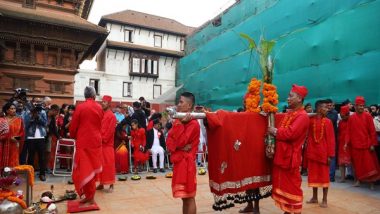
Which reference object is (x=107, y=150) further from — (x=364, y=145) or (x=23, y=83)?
(x=23, y=83)

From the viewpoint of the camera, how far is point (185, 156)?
12.1ft

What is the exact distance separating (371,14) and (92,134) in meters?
8.01

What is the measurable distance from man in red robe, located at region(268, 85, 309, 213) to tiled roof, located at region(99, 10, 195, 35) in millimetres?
26212

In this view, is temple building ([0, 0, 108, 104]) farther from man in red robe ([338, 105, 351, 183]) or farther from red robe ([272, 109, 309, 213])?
red robe ([272, 109, 309, 213])

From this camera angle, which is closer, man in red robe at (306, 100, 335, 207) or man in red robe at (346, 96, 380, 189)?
man in red robe at (306, 100, 335, 207)

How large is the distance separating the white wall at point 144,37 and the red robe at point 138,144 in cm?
2102

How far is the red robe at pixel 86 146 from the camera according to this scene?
4.66 meters

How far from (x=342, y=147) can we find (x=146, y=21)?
26.0 meters

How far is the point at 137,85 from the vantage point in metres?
28.5

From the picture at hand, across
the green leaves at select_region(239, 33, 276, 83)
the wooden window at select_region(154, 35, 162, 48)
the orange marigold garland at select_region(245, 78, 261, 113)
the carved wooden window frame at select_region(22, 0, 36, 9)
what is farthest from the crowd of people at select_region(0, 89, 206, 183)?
the wooden window at select_region(154, 35, 162, 48)

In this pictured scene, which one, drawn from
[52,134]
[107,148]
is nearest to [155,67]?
[52,134]

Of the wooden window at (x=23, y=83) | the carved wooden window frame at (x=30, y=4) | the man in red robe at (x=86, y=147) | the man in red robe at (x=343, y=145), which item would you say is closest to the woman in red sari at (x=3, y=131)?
the man in red robe at (x=86, y=147)

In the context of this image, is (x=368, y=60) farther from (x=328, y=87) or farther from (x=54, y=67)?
(x=54, y=67)

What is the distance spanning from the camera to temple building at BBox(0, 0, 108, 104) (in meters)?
14.5
